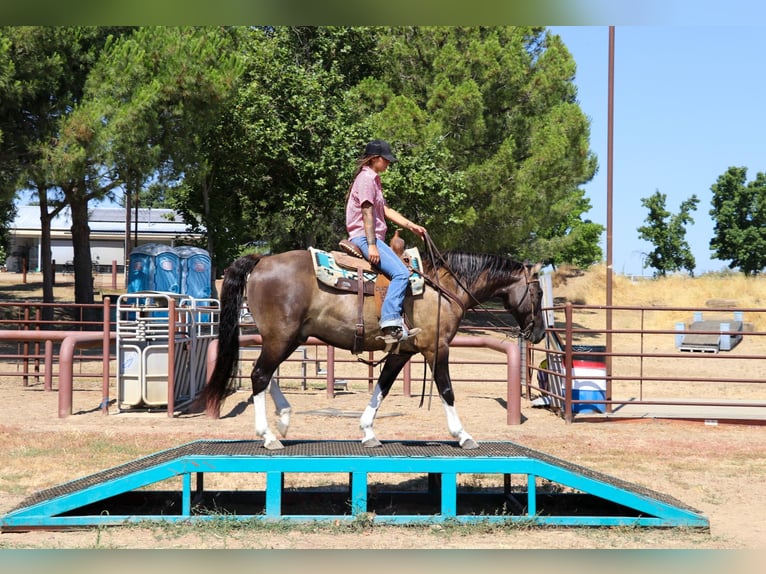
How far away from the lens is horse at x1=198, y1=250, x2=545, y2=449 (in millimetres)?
6961

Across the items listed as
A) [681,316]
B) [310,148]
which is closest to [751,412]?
[310,148]

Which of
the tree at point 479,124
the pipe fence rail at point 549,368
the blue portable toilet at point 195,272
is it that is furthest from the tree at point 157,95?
the tree at point 479,124

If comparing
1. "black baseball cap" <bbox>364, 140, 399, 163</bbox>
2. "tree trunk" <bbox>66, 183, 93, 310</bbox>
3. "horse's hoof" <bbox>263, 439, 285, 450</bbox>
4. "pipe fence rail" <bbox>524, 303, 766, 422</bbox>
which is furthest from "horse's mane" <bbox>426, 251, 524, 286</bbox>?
"tree trunk" <bbox>66, 183, 93, 310</bbox>

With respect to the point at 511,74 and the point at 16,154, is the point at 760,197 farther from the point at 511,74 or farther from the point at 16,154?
the point at 16,154

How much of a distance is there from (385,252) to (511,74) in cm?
2436

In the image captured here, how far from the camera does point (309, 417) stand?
12.1m

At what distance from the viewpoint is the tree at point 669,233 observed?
57094mm

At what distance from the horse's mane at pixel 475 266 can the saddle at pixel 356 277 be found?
0.50 metres

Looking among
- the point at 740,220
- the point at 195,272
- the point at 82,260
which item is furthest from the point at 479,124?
the point at 740,220

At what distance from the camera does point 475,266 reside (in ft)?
25.1

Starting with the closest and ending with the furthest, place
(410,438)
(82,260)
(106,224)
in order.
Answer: (410,438), (82,260), (106,224)

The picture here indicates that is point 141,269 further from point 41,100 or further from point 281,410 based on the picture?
point 281,410

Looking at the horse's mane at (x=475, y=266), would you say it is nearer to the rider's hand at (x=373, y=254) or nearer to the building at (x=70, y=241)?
the rider's hand at (x=373, y=254)

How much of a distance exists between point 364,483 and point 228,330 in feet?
6.11
